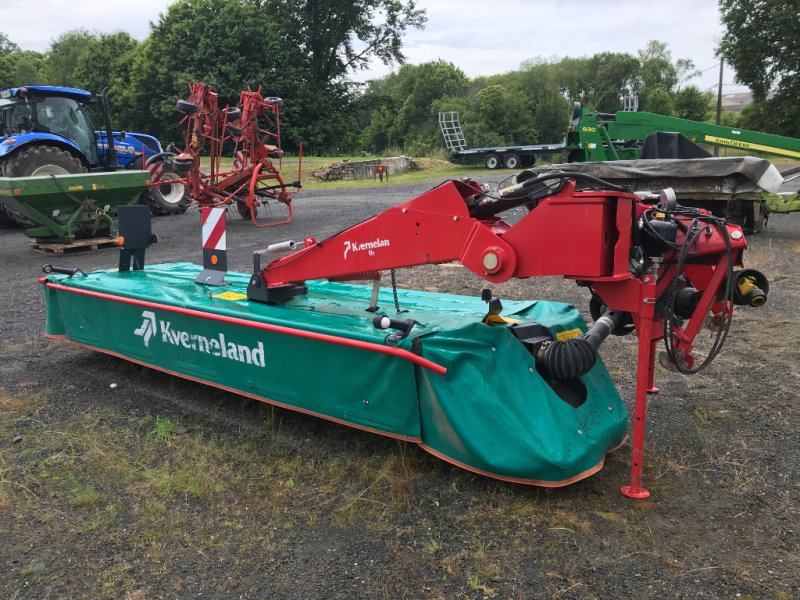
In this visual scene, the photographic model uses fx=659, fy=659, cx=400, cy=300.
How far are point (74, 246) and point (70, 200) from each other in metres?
0.75

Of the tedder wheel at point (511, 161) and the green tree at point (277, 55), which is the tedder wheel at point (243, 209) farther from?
the green tree at point (277, 55)

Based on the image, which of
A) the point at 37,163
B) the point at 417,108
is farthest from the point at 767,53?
the point at 37,163

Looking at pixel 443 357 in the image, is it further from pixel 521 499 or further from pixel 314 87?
pixel 314 87

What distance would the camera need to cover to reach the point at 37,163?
36.4 ft

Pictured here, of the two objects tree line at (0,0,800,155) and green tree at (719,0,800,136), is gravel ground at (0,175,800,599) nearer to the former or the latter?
tree line at (0,0,800,155)

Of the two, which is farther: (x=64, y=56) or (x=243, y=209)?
(x=64, y=56)

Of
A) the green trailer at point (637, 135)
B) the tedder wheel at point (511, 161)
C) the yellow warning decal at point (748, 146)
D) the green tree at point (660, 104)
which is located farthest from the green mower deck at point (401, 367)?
the green tree at point (660, 104)

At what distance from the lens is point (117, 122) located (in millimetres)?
35562

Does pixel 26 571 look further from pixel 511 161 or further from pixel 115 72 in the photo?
pixel 115 72

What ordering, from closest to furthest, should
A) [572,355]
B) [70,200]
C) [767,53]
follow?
[572,355] < [70,200] < [767,53]

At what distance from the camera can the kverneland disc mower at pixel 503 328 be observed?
292cm

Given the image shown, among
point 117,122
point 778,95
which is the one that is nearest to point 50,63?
point 117,122

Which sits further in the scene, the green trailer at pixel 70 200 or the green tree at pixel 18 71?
the green tree at pixel 18 71

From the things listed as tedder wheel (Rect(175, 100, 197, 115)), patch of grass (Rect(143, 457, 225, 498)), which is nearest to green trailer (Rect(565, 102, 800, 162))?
tedder wheel (Rect(175, 100, 197, 115))
